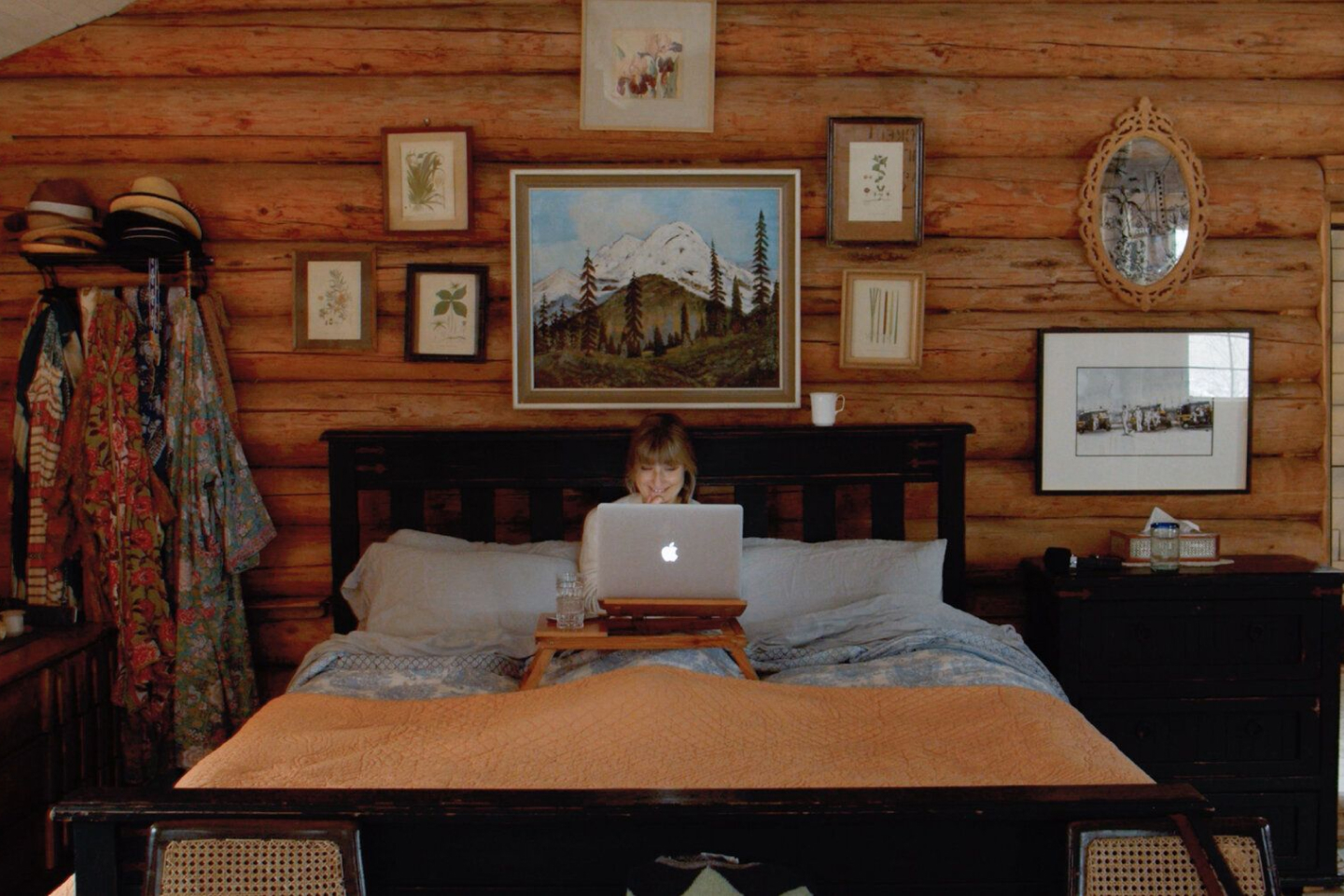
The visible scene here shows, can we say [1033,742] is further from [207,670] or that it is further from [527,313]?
[207,670]

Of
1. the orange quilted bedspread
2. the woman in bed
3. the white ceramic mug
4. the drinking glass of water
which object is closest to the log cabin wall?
the white ceramic mug

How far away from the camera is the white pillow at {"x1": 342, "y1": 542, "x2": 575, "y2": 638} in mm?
2994

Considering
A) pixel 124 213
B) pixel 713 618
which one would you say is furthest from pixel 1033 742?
pixel 124 213

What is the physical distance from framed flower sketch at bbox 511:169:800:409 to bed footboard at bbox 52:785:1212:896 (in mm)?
2001

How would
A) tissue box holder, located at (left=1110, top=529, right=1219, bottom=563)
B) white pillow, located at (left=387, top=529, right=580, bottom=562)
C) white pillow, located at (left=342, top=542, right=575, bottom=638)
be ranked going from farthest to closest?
tissue box holder, located at (left=1110, top=529, right=1219, bottom=563) < white pillow, located at (left=387, top=529, right=580, bottom=562) < white pillow, located at (left=342, top=542, right=575, bottom=638)

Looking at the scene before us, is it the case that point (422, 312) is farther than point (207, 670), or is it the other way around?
point (422, 312)

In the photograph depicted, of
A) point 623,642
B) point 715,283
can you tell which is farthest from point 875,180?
point 623,642

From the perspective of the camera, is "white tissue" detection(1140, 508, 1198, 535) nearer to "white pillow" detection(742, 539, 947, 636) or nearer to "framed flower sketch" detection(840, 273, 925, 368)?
"white pillow" detection(742, 539, 947, 636)

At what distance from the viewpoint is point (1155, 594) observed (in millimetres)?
3115

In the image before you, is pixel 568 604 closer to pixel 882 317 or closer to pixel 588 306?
pixel 588 306

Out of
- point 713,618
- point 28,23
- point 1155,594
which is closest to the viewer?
point 713,618

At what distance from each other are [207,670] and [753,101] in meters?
2.51

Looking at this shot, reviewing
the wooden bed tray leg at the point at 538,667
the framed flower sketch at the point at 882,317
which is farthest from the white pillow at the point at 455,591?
the framed flower sketch at the point at 882,317

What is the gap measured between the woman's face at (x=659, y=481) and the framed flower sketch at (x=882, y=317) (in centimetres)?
79
